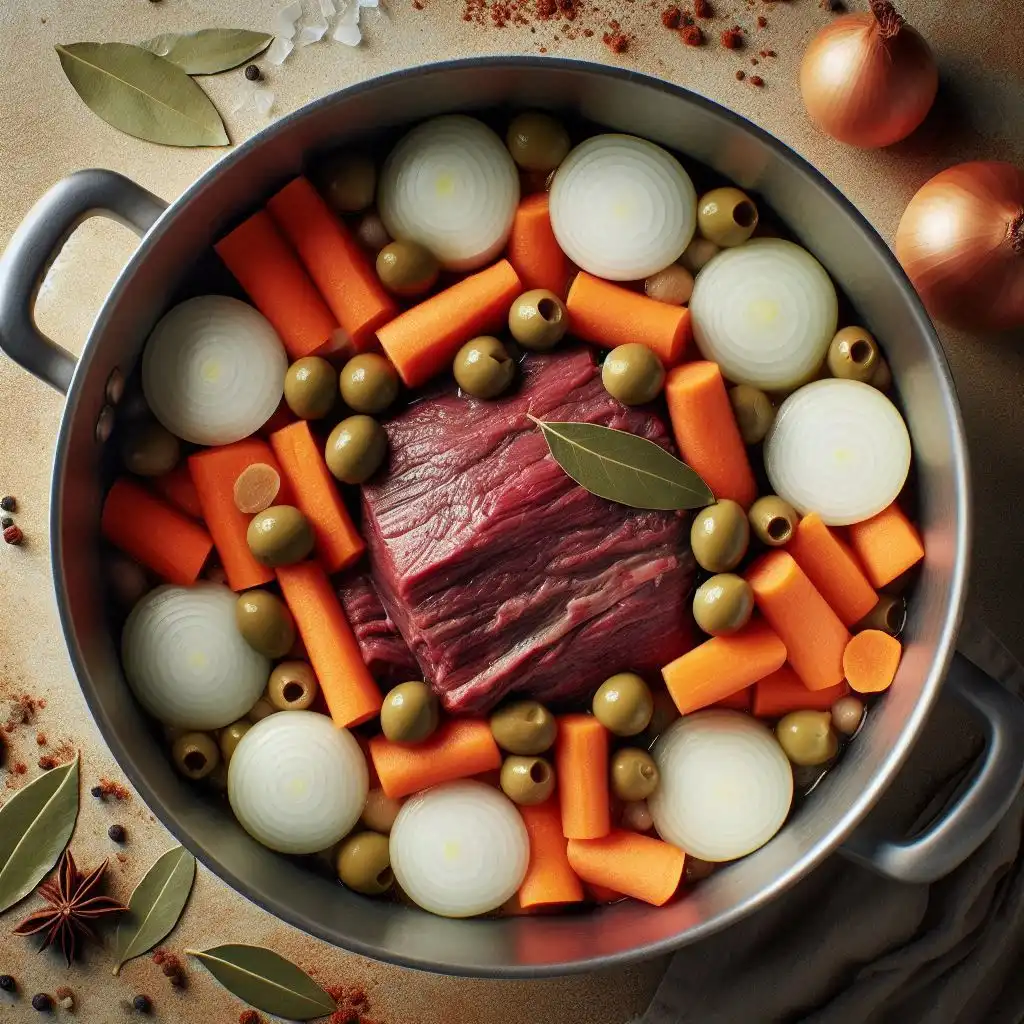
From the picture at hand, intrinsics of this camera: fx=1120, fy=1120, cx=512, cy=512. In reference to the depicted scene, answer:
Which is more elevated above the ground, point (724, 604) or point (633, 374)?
point (633, 374)

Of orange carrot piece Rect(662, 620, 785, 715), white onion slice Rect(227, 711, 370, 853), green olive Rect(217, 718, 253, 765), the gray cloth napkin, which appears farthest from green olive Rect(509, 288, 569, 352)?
the gray cloth napkin

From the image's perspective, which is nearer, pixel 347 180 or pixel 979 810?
pixel 979 810

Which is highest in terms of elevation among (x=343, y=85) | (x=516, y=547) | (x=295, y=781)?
(x=343, y=85)

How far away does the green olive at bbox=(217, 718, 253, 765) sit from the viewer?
257 centimetres

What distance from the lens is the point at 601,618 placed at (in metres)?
2.51

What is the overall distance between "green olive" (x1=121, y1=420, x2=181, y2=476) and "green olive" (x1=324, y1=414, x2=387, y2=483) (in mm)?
356

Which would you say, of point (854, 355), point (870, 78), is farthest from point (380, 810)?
point (870, 78)

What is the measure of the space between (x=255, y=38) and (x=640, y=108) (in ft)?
3.22

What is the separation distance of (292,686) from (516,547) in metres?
0.60

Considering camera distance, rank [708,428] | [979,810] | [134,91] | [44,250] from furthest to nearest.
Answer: [134,91] < [708,428] < [979,810] < [44,250]

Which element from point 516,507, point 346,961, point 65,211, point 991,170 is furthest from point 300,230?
point 346,961

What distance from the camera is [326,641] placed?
2.50 meters

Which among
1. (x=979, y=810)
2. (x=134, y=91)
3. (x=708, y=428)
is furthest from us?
(x=134, y=91)

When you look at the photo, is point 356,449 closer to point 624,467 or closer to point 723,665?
point 624,467
